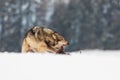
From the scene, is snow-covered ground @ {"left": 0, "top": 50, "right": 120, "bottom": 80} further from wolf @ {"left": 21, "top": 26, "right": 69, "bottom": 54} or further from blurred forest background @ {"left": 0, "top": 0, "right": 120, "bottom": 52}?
blurred forest background @ {"left": 0, "top": 0, "right": 120, "bottom": 52}

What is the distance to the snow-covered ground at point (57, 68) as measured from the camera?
0.66 metres

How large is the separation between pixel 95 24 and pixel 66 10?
0.80 metres

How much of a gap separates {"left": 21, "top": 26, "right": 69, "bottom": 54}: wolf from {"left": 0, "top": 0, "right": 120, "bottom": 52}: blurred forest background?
6.56 m

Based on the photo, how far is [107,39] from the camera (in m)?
8.54

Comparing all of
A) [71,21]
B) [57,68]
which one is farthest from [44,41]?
[71,21]

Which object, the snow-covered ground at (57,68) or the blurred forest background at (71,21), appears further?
the blurred forest background at (71,21)

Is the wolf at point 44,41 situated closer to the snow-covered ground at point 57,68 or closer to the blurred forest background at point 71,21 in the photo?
the snow-covered ground at point 57,68

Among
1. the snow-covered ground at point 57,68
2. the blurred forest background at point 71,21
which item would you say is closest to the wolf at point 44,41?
the snow-covered ground at point 57,68

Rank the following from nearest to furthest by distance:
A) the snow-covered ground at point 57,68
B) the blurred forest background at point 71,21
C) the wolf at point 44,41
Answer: the snow-covered ground at point 57,68 → the wolf at point 44,41 → the blurred forest background at point 71,21

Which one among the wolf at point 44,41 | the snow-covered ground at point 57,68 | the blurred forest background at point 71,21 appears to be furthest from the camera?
the blurred forest background at point 71,21

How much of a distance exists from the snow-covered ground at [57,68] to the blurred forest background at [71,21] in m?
7.08

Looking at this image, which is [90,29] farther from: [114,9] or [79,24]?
[114,9]

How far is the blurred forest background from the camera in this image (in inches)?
319

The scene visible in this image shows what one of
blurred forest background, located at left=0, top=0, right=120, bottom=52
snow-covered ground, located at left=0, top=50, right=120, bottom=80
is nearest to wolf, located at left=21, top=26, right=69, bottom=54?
snow-covered ground, located at left=0, top=50, right=120, bottom=80
